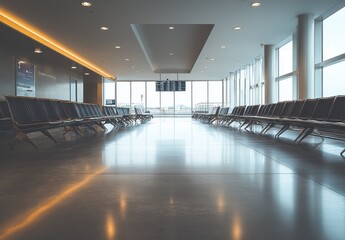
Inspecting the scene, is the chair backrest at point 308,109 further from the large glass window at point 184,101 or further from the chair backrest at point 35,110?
the large glass window at point 184,101

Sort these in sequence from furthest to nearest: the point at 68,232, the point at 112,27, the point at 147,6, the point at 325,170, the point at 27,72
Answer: the point at 27,72
the point at 112,27
the point at 147,6
the point at 325,170
the point at 68,232

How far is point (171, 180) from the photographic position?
7.85 feet

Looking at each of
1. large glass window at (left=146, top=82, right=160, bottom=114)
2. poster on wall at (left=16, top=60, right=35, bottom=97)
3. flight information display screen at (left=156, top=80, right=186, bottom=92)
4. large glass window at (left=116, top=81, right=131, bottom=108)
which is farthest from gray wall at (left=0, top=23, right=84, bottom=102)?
large glass window at (left=146, top=82, right=160, bottom=114)

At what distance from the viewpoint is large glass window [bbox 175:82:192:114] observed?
2359cm

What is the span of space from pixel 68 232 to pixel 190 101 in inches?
902

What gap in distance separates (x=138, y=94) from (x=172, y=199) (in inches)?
867

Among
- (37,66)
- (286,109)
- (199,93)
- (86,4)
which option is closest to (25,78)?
(37,66)

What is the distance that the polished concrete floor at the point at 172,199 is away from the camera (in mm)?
1399

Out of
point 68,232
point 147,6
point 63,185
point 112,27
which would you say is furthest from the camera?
point 112,27

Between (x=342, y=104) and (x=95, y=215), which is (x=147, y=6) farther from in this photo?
(x=95, y=215)

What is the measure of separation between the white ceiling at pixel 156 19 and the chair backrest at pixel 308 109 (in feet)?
7.77

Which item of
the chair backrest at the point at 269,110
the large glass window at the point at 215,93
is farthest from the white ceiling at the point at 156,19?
the large glass window at the point at 215,93

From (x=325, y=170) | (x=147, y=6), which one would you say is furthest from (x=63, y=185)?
(x=147, y=6)

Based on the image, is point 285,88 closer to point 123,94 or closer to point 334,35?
point 334,35
